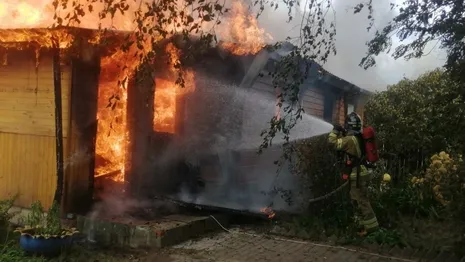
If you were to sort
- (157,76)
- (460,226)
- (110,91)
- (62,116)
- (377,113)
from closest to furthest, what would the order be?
(460,226) < (62,116) < (110,91) < (157,76) < (377,113)

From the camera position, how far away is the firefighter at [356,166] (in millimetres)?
7209

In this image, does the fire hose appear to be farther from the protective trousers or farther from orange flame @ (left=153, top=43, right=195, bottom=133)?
orange flame @ (left=153, top=43, right=195, bottom=133)

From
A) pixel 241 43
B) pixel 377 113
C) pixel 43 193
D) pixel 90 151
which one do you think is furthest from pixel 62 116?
pixel 377 113

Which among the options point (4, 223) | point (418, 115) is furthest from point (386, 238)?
point (418, 115)

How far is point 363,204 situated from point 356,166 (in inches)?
25.4

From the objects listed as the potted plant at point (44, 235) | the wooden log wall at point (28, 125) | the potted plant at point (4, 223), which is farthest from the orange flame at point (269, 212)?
the potted plant at point (4, 223)

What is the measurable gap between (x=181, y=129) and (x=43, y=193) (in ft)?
9.47

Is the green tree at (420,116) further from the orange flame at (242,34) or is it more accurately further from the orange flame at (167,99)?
the orange flame at (167,99)

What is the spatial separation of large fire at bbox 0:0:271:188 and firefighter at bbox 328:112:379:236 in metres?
2.29

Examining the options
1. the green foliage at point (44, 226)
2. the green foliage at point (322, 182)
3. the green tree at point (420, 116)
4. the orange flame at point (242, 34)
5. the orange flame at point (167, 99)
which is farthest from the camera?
the orange flame at point (167, 99)

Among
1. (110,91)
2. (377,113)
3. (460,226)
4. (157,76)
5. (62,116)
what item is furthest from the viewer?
(377,113)

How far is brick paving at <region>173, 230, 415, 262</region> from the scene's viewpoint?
19.8 ft

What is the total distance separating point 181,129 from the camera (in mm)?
9062

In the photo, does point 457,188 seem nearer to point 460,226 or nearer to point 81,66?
point 460,226
